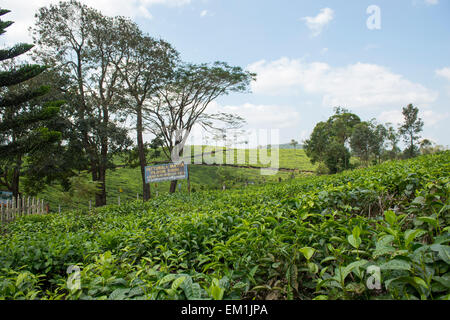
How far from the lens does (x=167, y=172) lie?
1416cm

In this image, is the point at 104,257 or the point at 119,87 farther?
the point at 119,87

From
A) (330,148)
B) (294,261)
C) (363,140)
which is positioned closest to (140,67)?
(294,261)

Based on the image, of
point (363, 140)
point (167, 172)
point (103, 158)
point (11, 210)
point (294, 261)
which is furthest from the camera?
point (363, 140)

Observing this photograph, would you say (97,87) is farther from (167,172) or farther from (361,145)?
(361,145)

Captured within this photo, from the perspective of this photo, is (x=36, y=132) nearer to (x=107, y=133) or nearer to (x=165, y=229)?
(x=165, y=229)

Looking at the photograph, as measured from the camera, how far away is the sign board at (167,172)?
14000 millimetres

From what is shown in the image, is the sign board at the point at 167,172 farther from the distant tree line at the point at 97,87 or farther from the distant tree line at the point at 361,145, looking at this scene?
the distant tree line at the point at 361,145

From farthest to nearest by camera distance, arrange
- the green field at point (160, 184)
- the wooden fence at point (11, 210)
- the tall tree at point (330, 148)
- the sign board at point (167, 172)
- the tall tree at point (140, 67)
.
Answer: the tall tree at point (330, 148) < the green field at point (160, 184) < the tall tree at point (140, 67) < the sign board at point (167, 172) < the wooden fence at point (11, 210)

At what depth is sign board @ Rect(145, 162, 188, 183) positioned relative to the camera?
45.9ft

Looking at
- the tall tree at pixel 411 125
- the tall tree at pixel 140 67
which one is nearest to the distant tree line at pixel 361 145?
the tall tree at pixel 411 125
